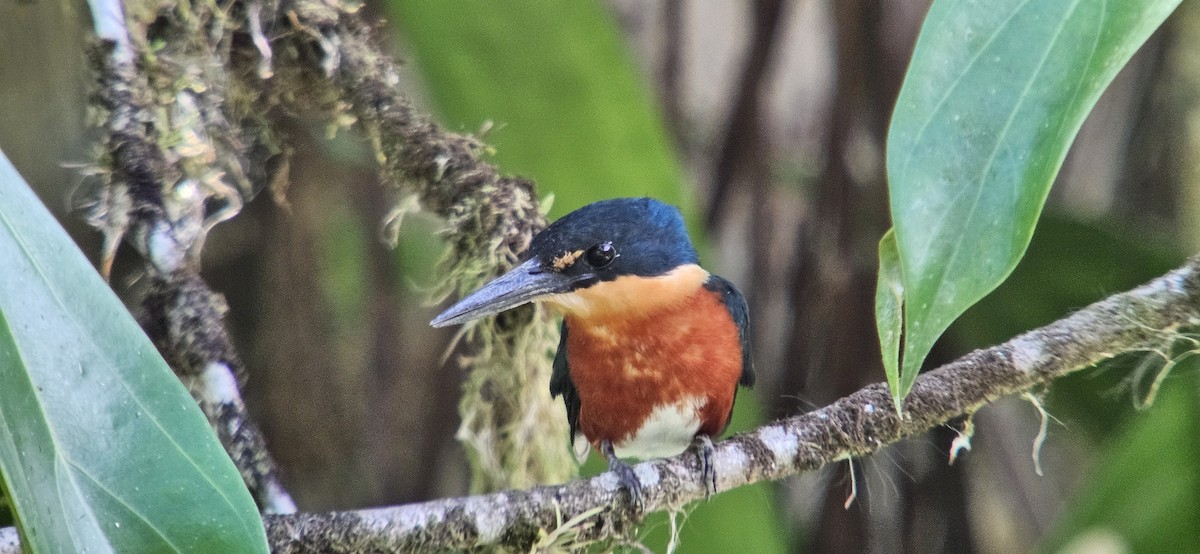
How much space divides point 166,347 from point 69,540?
461mm

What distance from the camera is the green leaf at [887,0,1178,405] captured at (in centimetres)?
57

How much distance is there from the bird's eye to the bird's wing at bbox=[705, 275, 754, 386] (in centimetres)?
18

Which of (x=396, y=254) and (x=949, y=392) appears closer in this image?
(x=949, y=392)

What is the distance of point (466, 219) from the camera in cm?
118

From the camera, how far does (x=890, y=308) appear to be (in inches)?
25.1

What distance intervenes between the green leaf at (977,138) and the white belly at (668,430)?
0.64m

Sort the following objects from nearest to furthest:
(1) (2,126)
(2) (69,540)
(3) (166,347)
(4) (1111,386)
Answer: (2) (69,540) → (3) (166,347) → (4) (1111,386) → (1) (2,126)

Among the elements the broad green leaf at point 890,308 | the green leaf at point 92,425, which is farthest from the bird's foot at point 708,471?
the green leaf at point 92,425

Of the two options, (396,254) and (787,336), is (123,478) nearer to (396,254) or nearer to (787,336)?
(396,254)

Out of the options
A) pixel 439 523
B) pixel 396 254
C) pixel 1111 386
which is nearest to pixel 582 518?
pixel 439 523

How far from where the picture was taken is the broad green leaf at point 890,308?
2.08 ft

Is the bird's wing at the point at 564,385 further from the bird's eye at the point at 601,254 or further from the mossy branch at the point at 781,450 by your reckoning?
the mossy branch at the point at 781,450

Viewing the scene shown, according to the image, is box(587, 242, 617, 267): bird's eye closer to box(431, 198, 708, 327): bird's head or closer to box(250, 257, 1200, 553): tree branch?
box(431, 198, 708, 327): bird's head

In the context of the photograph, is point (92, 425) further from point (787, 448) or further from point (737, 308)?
point (737, 308)
